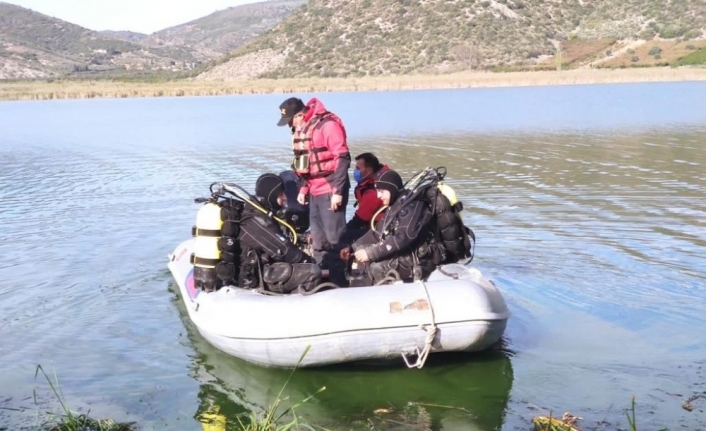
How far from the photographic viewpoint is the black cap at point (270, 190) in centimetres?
650

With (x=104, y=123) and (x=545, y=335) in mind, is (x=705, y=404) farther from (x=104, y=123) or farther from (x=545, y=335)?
(x=104, y=123)

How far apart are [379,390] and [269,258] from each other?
4.32 feet

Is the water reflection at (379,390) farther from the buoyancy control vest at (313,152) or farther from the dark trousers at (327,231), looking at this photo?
the buoyancy control vest at (313,152)

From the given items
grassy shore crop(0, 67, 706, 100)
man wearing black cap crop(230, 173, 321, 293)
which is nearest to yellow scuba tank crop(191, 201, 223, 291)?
man wearing black cap crop(230, 173, 321, 293)

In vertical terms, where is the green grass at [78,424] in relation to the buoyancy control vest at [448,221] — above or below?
below

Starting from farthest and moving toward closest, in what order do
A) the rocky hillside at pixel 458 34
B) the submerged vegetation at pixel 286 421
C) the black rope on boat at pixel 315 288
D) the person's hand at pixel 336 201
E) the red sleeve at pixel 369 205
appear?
the rocky hillside at pixel 458 34, the red sleeve at pixel 369 205, the person's hand at pixel 336 201, the black rope on boat at pixel 315 288, the submerged vegetation at pixel 286 421

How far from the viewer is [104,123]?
97.0 ft

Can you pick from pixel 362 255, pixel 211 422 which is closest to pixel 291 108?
pixel 362 255

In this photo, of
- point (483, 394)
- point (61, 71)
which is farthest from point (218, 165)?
point (61, 71)

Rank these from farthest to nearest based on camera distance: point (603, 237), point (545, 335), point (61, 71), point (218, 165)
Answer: point (61, 71)
point (218, 165)
point (603, 237)
point (545, 335)

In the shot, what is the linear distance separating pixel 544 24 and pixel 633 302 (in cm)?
6219

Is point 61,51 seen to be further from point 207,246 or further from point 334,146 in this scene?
point 207,246

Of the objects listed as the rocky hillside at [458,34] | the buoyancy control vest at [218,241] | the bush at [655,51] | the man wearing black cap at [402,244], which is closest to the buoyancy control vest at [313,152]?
the man wearing black cap at [402,244]

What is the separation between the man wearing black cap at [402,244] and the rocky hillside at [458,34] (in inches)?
1980
